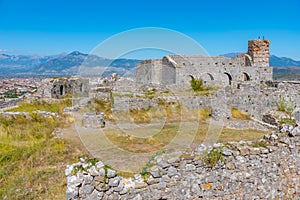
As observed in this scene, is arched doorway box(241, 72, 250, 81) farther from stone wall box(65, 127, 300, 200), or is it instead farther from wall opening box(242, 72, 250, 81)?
stone wall box(65, 127, 300, 200)

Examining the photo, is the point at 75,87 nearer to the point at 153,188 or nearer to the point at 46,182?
the point at 46,182

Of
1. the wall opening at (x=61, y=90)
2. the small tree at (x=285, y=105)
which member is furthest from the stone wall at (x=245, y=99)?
the wall opening at (x=61, y=90)

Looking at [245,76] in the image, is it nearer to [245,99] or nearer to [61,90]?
[245,99]

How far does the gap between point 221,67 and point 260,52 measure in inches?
169

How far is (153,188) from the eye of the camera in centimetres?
470

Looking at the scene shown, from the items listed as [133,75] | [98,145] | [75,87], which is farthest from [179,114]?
[133,75]

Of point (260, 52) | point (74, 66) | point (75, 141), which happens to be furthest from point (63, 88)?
point (74, 66)

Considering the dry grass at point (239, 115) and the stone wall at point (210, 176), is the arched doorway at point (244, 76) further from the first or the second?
the stone wall at point (210, 176)

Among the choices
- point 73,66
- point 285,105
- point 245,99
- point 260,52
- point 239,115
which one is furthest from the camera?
point 73,66

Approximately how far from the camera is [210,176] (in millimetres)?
5164

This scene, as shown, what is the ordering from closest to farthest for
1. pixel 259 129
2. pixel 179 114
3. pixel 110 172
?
pixel 110 172, pixel 259 129, pixel 179 114

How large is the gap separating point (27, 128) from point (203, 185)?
801 cm

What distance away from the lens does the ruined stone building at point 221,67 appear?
81.8ft

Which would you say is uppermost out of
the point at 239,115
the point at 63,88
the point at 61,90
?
the point at 63,88
